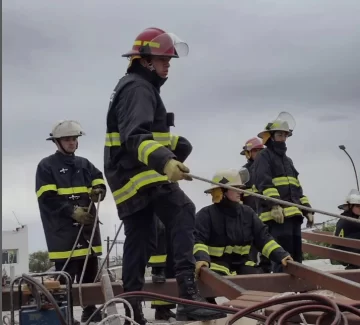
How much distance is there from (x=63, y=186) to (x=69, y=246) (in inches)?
20.8

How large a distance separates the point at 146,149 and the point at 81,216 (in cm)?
251

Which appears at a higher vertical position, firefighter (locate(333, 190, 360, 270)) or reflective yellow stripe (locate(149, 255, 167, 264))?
firefighter (locate(333, 190, 360, 270))

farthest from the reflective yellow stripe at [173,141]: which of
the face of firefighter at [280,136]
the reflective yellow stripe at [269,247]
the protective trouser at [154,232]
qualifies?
the face of firefighter at [280,136]

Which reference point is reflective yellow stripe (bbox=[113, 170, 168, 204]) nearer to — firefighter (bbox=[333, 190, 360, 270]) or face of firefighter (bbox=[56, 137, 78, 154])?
face of firefighter (bbox=[56, 137, 78, 154])

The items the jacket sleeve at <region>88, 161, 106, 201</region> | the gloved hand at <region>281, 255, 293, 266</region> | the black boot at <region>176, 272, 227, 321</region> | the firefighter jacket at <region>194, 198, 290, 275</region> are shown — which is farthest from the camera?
the jacket sleeve at <region>88, 161, 106, 201</region>

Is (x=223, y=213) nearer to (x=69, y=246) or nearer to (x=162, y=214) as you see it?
(x=69, y=246)

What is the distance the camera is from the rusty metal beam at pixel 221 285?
431 centimetres

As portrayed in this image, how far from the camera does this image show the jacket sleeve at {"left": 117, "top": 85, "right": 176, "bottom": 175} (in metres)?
4.08

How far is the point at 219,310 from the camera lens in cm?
350

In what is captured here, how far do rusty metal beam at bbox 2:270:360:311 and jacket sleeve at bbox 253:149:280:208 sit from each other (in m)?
2.27

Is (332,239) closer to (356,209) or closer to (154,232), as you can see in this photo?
(356,209)

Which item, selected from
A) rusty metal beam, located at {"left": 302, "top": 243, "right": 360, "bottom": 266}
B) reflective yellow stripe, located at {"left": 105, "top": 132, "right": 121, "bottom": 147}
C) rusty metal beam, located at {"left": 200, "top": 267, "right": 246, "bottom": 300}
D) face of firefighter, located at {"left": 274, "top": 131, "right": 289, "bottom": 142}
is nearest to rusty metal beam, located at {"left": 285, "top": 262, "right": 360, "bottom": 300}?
rusty metal beam, located at {"left": 200, "top": 267, "right": 246, "bottom": 300}

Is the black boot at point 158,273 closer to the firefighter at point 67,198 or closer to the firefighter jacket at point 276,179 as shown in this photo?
the firefighter at point 67,198

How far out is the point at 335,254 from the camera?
734 cm
